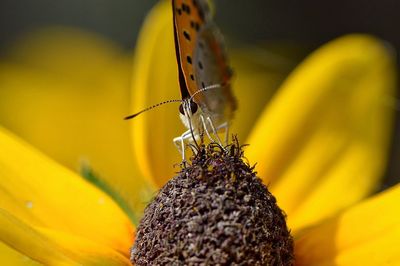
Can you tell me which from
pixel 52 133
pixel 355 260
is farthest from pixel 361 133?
pixel 52 133

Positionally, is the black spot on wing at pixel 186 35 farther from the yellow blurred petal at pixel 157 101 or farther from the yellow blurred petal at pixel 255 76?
the yellow blurred petal at pixel 255 76

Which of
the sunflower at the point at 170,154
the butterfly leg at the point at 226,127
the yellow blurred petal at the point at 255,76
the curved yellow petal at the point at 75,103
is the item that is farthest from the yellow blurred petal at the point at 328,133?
the yellow blurred petal at the point at 255,76

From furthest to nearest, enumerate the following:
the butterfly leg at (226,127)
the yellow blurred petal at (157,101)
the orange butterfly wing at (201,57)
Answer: the yellow blurred petal at (157,101) < the butterfly leg at (226,127) < the orange butterfly wing at (201,57)

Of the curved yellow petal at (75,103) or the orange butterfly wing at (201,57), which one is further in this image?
the curved yellow petal at (75,103)

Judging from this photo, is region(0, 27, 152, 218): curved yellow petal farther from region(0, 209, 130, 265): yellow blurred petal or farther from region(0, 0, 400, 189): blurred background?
region(0, 209, 130, 265): yellow blurred petal

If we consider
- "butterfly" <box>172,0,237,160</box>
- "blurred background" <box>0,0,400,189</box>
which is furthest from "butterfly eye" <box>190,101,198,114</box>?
"blurred background" <box>0,0,400,189</box>

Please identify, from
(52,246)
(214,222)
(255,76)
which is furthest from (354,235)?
(255,76)

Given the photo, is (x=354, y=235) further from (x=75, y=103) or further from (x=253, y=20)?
(x=253, y=20)

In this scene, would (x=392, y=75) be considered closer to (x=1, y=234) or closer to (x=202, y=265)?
(x=202, y=265)
